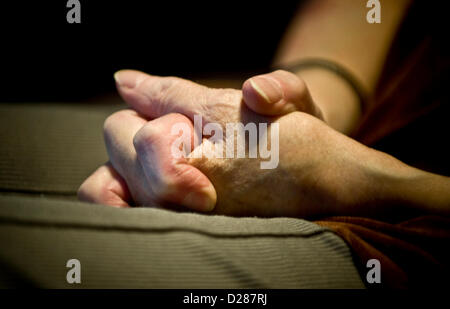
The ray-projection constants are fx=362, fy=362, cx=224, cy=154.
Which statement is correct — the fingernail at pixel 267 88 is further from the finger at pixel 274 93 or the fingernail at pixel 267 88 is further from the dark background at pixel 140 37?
the dark background at pixel 140 37

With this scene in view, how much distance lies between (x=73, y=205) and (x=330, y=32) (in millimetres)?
881

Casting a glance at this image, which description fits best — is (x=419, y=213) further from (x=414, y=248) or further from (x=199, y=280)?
(x=199, y=280)

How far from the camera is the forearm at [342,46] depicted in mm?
862

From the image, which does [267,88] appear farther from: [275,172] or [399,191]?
[399,191]

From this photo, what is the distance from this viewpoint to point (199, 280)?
38 cm

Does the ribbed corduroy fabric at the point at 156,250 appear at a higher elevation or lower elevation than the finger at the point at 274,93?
lower

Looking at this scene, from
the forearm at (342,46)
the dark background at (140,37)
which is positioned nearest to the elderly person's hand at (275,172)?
the forearm at (342,46)

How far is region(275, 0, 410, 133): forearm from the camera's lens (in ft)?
2.83

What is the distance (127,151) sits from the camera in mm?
607

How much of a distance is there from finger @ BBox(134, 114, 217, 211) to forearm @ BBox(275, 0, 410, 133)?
40 centimetres

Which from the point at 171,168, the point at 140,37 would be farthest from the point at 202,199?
the point at 140,37

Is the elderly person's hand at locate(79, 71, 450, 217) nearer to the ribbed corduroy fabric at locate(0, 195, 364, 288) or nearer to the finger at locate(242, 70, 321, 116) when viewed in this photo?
the finger at locate(242, 70, 321, 116)

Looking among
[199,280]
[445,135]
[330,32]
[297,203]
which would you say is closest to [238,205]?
[297,203]

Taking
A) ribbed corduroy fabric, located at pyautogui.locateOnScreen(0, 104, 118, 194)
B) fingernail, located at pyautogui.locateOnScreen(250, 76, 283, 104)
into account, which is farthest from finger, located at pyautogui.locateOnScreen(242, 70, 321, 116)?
ribbed corduroy fabric, located at pyautogui.locateOnScreen(0, 104, 118, 194)
